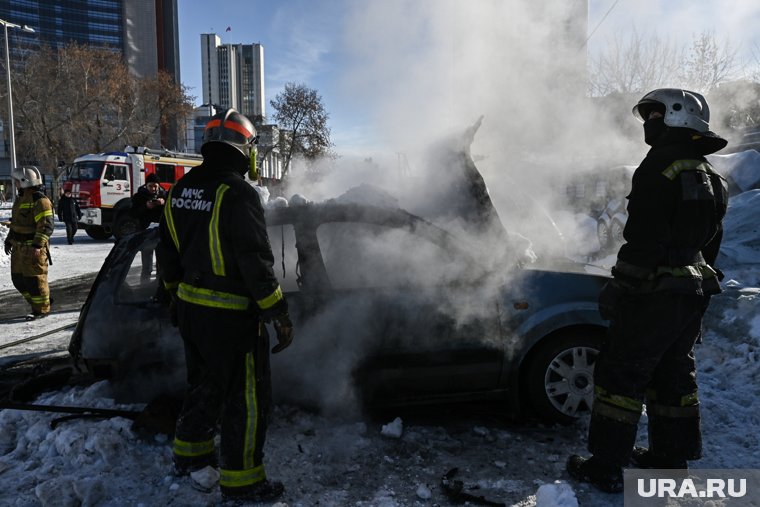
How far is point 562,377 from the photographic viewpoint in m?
3.45

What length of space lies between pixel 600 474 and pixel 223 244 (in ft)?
7.31

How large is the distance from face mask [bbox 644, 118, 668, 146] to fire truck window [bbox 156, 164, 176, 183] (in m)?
20.0

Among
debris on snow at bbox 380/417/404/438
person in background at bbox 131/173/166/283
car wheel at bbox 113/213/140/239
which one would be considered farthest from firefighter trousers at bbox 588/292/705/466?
car wheel at bbox 113/213/140/239

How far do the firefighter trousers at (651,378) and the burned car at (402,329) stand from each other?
0.64 m

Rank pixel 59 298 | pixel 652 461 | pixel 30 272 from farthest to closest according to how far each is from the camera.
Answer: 1. pixel 59 298
2. pixel 30 272
3. pixel 652 461

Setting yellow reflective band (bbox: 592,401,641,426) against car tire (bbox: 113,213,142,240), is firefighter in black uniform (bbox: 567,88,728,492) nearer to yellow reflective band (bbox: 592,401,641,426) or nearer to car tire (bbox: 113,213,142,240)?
yellow reflective band (bbox: 592,401,641,426)

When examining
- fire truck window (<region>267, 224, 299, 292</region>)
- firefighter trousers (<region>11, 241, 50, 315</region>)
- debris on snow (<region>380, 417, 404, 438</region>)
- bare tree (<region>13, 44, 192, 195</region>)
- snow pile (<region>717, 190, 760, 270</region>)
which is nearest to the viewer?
debris on snow (<region>380, 417, 404, 438</region>)

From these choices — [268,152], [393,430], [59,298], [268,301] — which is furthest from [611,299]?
[268,152]

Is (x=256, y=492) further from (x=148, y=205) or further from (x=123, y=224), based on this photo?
(x=123, y=224)

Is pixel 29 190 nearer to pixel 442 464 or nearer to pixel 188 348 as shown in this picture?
pixel 188 348

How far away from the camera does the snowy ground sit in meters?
2.77

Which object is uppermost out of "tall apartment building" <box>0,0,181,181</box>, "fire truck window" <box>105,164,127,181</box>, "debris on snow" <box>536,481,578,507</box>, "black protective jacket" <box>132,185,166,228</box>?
"tall apartment building" <box>0,0,181,181</box>

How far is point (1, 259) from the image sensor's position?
1173cm

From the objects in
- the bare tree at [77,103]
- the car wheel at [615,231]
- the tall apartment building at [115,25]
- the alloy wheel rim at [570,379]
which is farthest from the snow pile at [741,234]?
the tall apartment building at [115,25]
